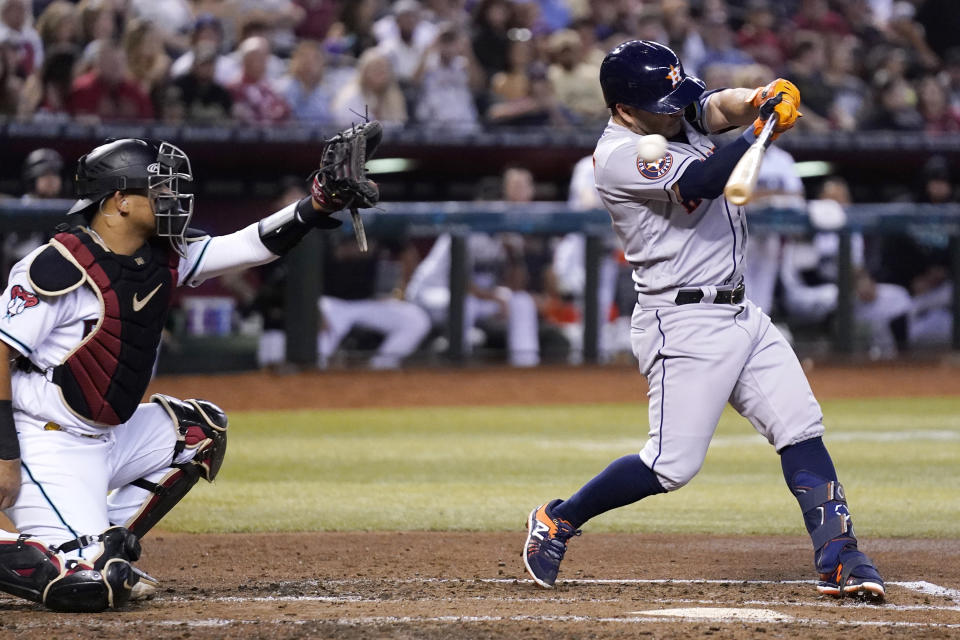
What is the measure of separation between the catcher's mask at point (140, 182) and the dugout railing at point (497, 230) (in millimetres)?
5757

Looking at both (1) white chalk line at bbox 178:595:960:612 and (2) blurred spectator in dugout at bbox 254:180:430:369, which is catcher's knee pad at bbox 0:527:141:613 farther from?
(2) blurred spectator in dugout at bbox 254:180:430:369

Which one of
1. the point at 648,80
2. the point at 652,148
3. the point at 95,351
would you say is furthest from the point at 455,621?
the point at 648,80

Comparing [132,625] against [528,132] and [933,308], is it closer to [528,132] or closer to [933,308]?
[528,132]

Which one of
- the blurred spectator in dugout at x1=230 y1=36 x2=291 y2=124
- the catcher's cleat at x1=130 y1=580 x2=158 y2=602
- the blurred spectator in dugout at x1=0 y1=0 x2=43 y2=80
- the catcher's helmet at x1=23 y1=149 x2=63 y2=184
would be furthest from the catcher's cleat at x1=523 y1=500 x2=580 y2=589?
the blurred spectator in dugout at x1=0 y1=0 x2=43 y2=80

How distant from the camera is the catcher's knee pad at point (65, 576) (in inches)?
142

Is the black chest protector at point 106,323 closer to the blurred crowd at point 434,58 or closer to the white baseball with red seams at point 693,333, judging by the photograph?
the white baseball with red seams at point 693,333

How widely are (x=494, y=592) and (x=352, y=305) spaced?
6.41 meters

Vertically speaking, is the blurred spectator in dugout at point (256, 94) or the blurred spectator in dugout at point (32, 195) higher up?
the blurred spectator in dugout at point (256, 94)

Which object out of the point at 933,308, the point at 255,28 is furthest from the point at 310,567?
the point at 933,308

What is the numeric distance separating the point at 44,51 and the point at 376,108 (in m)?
2.52

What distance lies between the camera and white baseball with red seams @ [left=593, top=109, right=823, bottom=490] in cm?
394

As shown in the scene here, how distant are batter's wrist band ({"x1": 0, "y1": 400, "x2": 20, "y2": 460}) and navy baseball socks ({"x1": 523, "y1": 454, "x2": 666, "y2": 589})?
1472 mm

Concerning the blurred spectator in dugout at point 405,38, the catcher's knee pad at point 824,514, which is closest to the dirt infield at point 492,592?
the catcher's knee pad at point 824,514

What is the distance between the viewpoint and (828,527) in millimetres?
3852
